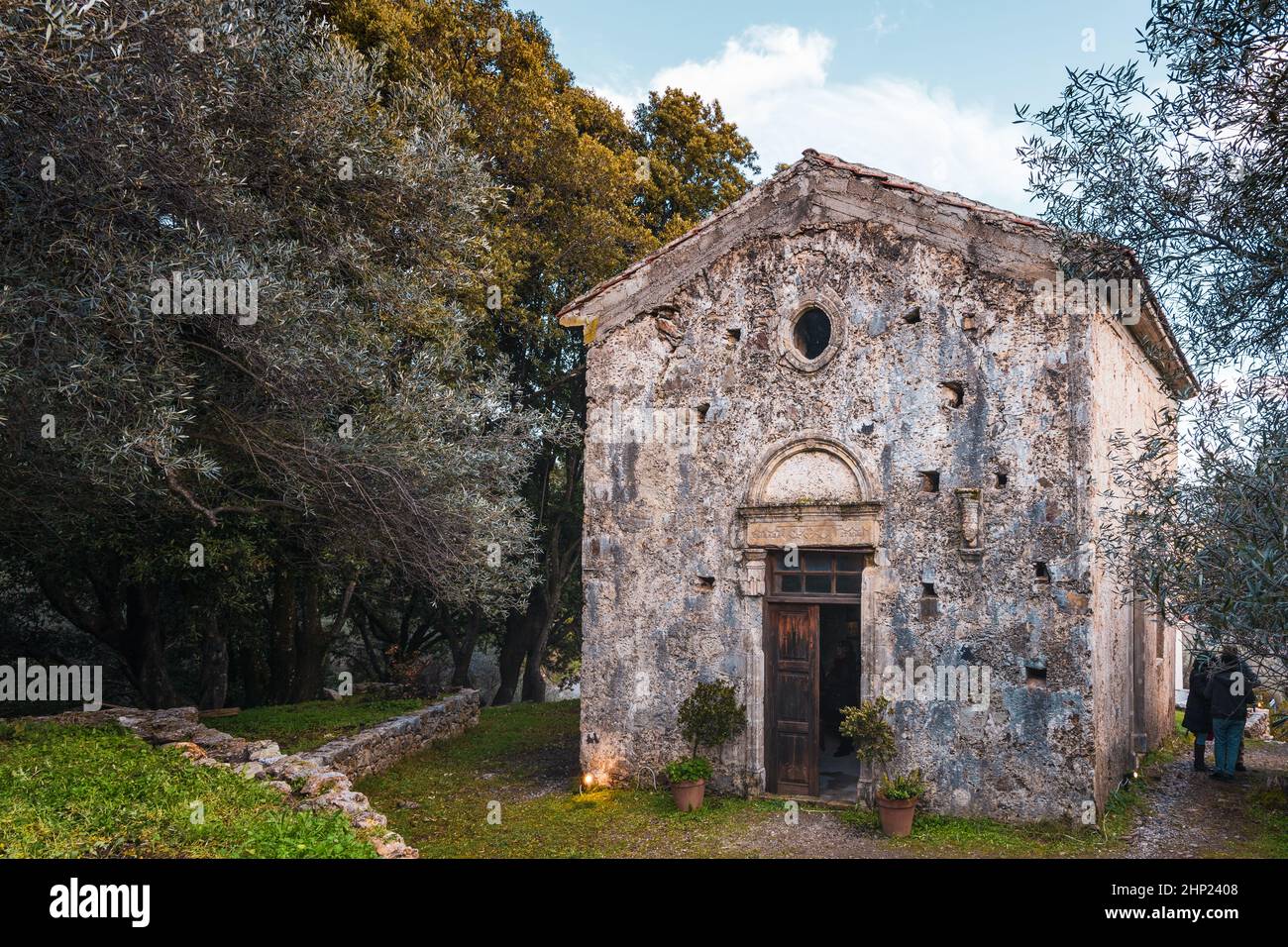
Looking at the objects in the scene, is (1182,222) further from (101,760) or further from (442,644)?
(442,644)

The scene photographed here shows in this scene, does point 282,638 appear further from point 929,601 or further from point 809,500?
point 929,601

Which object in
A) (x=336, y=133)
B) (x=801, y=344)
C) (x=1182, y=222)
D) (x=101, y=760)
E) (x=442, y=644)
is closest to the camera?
(x=1182, y=222)

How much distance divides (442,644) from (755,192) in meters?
20.2

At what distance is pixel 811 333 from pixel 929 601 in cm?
358

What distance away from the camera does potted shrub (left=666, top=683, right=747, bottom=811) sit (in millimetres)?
10953

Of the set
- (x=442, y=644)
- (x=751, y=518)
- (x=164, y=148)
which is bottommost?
(x=442, y=644)

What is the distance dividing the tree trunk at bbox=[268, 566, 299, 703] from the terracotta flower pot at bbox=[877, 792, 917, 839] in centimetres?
1161

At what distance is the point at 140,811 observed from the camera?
7.31 m

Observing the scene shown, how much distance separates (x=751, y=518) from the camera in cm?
1153

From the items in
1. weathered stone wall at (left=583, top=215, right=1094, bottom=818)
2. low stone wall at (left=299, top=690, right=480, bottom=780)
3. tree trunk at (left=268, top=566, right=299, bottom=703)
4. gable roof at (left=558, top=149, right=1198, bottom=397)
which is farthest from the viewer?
tree trunk at (left=268, top=566, right=299, bottom=703)

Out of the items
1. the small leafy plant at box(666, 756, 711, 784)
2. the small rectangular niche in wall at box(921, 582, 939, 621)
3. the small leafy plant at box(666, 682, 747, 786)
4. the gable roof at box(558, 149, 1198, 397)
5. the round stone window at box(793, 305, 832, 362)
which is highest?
Result: the gable roof at box(558, 149, 1198, 397)

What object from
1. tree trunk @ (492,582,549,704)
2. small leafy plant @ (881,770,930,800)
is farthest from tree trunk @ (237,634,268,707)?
small leafy plant @ (881,770,930,800)

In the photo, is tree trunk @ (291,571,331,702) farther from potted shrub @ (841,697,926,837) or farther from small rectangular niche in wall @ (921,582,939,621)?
small rectangular niche in wall @ (921,582,939,621)

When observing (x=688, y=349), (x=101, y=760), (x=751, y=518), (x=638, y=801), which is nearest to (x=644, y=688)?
(x=638, y=801)
